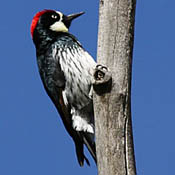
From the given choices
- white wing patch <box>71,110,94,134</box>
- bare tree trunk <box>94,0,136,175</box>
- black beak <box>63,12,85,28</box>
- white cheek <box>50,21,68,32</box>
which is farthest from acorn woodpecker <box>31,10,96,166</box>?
bare tree trunk <box>94,0,136,175</box>

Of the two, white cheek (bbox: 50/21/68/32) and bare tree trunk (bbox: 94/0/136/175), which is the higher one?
white cheek (bbox: 50/21/68/32)

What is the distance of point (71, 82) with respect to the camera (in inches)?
204

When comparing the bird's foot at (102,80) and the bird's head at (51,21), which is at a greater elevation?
the bird's head at (51,21)

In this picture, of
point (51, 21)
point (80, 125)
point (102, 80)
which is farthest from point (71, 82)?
point (102, 80)

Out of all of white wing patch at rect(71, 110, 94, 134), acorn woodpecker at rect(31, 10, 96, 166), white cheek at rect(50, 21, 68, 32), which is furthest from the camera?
white cheek at rect(50, 21, 68, 32)

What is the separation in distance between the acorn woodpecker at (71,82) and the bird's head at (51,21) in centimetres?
22

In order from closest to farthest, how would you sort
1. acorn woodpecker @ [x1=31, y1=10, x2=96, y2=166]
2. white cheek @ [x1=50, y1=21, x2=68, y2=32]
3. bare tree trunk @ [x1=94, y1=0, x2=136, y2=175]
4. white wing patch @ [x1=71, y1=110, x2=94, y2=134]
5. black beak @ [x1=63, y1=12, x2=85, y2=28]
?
bare tree trunk @ [x1=94, y1=0, x2=136, y2=175]
acorn woodpecker @ [x1=31, y1=10, x2=96, y2=166]
white wing patch @ [x1=71, y1=110, x2=94, y2=134]
white cheek @ [x1=50, y1=21, x2=68, y2=32]
black beak @ [x1=63, y1=12, x2=85, y2=28]

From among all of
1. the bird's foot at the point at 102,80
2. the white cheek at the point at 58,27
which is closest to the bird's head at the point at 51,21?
the white cheek at the point at 58,27

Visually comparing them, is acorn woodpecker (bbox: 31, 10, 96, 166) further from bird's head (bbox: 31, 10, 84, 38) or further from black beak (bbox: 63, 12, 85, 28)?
black beak (bbox: 63, 12, 85, 28)

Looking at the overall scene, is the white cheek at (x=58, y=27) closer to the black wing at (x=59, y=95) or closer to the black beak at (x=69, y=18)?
the black beak at (x=69, y=18)

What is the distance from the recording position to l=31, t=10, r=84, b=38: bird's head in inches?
225

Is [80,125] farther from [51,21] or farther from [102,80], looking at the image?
[102,80]

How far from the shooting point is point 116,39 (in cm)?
348

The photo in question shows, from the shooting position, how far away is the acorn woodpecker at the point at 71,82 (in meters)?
5.12
